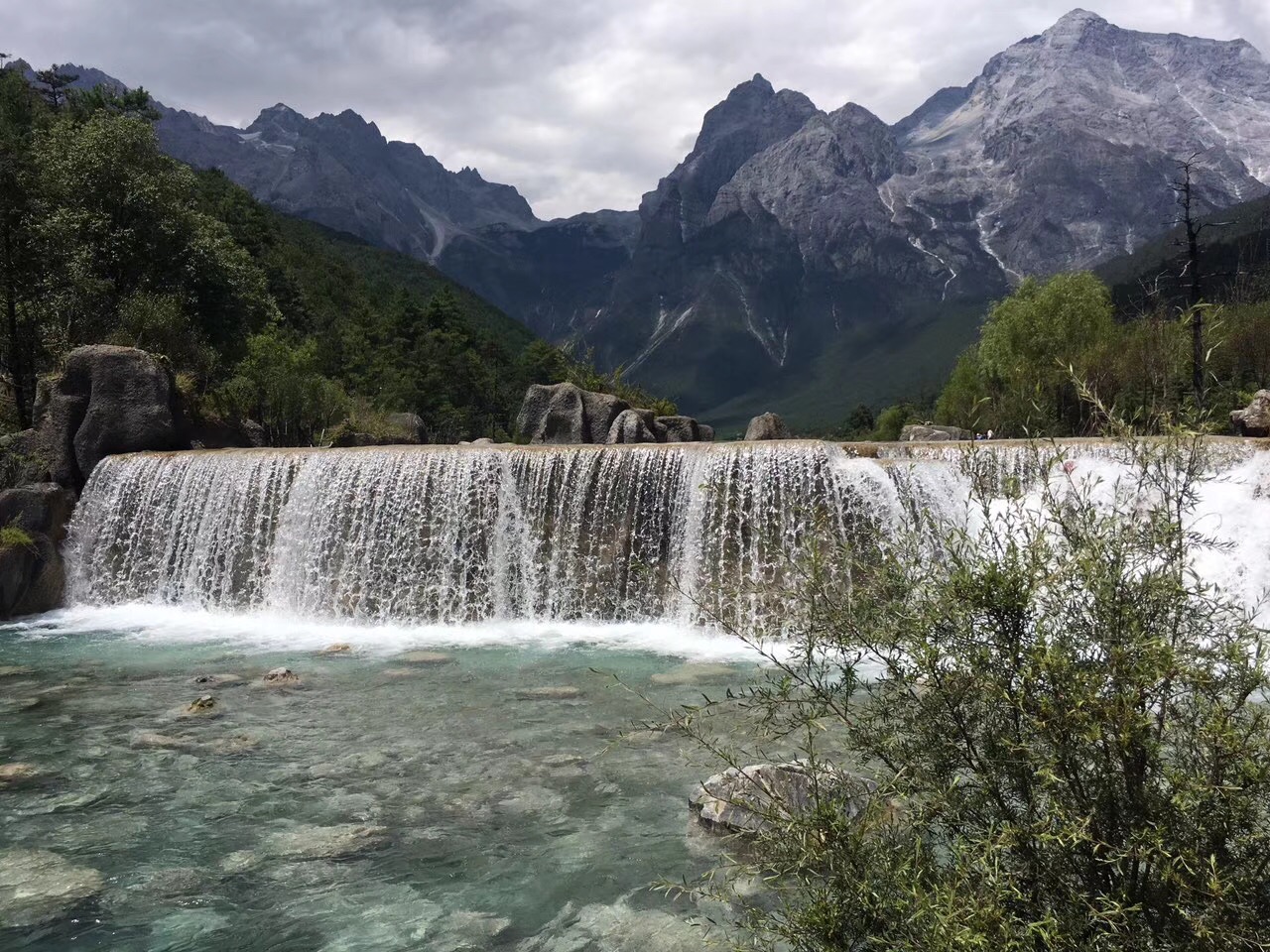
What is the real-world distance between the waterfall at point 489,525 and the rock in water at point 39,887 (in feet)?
27.6

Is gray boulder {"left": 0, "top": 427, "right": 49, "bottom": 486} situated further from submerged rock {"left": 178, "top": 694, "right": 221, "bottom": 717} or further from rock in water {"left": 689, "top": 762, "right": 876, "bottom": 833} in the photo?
rock in water {"left": 689, "top": 762, "right": 876, "bottom": 833}

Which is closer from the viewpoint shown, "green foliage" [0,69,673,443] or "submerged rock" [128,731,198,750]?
"submerged rock" [128,731,198,750]

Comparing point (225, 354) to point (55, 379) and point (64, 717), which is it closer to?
point (55, 379)

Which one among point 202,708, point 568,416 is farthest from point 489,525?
point 568,416

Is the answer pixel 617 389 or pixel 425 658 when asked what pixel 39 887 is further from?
pixel 617 389

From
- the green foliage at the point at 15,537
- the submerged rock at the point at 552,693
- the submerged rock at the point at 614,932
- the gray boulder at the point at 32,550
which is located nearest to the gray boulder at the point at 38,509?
the gray boulder at the point at 32,550

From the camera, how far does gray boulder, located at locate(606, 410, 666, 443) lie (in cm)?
2484

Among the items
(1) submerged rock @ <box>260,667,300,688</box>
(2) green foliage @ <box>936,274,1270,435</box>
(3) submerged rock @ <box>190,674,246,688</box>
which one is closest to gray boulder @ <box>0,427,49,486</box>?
(3) submerged rock @ <box>190,674,246,688</box>

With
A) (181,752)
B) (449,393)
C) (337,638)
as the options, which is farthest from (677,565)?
(449,393)

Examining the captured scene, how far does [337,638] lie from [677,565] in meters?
5.18

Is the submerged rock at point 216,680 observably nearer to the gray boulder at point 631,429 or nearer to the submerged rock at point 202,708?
the submerged rock at point 202,708

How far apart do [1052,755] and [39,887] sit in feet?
18.6

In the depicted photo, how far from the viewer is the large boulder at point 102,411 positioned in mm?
17250

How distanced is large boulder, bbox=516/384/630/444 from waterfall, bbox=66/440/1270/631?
1049 cm
